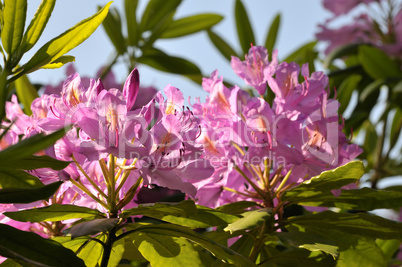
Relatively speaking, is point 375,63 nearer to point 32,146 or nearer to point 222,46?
point 222,46

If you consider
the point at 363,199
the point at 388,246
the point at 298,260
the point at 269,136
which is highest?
the point at 269,136

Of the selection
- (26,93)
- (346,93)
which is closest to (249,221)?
(26,93)

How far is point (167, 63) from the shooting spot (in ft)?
6.55

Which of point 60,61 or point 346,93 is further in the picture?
point 346,93

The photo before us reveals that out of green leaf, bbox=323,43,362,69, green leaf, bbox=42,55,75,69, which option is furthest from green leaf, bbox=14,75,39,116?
green leaf, bbox=323,43,362,69

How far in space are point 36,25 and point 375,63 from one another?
1.78 meters

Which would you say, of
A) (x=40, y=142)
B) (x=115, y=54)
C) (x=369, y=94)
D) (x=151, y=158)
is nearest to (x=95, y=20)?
(x=151, y=158)

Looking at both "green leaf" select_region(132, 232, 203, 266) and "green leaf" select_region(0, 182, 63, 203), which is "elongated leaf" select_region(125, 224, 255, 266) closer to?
"green leaf" select_region(132, 232, 203, 266)

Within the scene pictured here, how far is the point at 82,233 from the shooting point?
25.8 inches

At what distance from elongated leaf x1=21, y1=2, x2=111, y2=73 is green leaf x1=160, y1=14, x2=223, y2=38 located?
1460mm

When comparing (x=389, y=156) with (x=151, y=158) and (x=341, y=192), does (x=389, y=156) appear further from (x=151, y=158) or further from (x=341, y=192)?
(x=151, y=158)

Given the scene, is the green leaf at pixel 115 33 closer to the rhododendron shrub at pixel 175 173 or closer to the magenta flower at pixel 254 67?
the rhododendron shrub at pixel 175 173

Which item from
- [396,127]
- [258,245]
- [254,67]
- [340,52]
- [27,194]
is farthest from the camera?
[396,127]

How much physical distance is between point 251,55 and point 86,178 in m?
0.53
